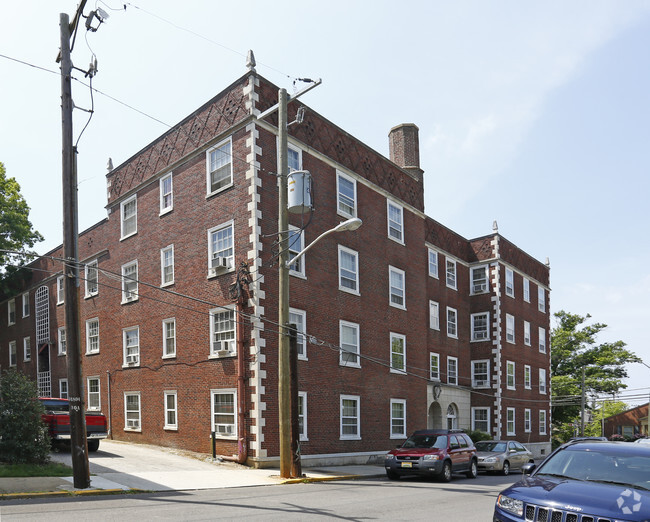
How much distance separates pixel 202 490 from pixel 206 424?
284 inches

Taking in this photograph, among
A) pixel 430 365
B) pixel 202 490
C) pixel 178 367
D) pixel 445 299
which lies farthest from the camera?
pixel 445 299

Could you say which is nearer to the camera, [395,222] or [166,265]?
[166,265]

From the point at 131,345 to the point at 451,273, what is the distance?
70.1ft

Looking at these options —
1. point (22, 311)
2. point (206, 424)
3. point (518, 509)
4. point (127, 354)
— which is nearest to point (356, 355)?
point (206, 424)

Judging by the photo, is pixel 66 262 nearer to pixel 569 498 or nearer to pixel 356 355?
pixel 569 498

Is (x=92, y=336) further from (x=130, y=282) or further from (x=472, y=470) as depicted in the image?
(x=472, y=470)

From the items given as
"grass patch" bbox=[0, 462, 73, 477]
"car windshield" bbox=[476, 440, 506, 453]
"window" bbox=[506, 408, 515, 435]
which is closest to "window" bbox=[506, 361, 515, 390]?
"window" bbox=[506, 408, 515, 435]

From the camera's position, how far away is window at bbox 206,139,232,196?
→ 2280 centimetres

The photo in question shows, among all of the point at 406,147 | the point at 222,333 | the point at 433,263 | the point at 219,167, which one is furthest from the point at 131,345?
the point at 433,263

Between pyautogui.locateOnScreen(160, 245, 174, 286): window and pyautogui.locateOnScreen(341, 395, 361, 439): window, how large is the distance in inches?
337

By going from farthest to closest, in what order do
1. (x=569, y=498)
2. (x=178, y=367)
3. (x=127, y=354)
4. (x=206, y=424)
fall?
1. (x=127, y=354)
2. (x=178, y=367)
3. (x=206, y=424)
4. (x=569, y=498)

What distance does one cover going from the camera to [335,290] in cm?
2489

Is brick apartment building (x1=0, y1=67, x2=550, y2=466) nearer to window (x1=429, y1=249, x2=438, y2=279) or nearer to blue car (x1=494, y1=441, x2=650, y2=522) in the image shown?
window (x1=429, y1=249, x2=438, y2=279)

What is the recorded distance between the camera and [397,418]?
28.2 metres
